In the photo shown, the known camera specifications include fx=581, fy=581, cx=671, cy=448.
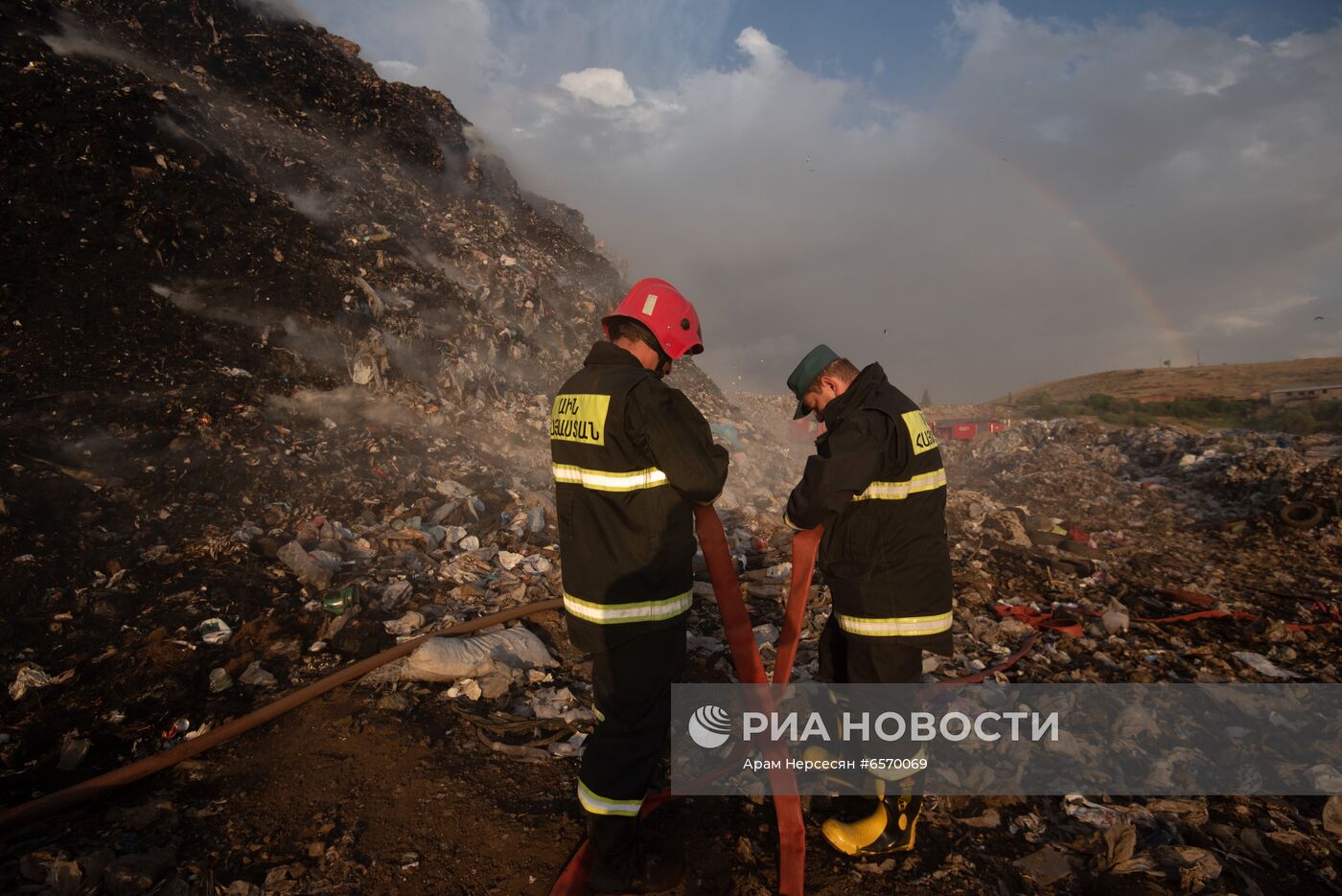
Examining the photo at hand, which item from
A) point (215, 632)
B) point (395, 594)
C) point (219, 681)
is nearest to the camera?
point (219, 681)

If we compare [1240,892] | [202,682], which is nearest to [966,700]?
[1240,892]

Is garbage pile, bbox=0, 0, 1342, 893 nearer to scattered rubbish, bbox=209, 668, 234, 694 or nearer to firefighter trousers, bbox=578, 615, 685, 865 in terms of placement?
scattered rubbish, bbox=209, 668, 234, 694

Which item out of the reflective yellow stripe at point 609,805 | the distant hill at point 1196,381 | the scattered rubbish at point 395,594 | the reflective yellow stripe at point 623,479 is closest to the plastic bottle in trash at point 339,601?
the scattered rubbish at point 395,594

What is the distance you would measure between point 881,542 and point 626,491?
1129 millimetres

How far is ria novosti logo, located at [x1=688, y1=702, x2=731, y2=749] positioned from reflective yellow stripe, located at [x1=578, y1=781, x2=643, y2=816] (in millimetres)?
1094

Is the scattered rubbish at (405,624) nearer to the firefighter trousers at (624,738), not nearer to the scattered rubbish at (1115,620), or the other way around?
the firefighter trousers at (624,738)

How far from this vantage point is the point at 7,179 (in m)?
6.86

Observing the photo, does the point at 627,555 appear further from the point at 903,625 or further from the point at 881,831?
the point at 881,831

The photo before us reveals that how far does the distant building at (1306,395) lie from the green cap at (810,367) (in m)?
26.5

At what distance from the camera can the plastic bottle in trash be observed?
407 centimetres

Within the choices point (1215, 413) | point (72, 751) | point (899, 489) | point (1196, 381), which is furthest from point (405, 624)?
point (1196, 381)

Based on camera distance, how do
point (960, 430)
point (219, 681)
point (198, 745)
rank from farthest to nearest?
1. point (960, 430)
2. point (219, 681)
3. point (198, 745)

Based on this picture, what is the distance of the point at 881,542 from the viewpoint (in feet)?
7.91

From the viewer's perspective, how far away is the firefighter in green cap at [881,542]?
89.5 inches
